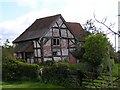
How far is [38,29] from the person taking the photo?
37.8 meters

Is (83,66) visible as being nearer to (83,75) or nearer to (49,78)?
(49,78)

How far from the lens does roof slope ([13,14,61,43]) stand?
3594 cm

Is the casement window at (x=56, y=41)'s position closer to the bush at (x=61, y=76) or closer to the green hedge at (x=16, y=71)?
the green hedge at (x=16, y=71)

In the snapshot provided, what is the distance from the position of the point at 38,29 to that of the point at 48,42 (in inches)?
110

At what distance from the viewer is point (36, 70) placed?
21.9 meters

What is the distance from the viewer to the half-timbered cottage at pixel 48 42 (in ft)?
117

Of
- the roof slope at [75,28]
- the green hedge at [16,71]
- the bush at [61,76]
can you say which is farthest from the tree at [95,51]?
the roof slope at [75,28]

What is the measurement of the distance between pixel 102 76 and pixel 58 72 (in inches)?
126

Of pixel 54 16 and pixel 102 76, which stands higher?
pixel 54 16

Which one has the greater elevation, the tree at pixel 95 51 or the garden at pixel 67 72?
the tree at pixel 95 51

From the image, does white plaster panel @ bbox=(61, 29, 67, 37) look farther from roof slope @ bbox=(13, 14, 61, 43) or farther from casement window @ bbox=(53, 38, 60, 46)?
roof slope @ bbox=(13, 14, 61, 43)

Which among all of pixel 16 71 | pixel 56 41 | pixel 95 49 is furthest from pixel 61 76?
pixel 56 41

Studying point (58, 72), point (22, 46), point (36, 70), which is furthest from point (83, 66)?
point (22, 46)

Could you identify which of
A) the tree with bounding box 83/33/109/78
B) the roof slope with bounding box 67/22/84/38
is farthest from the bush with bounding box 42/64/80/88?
the roof slope with bounding box 67/22/84/38
